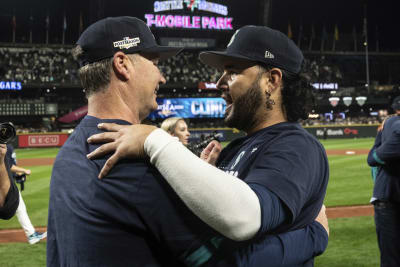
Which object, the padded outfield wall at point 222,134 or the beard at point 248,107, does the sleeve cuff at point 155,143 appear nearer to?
the beard at point 248,107

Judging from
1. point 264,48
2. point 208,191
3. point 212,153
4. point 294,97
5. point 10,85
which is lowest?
point 10,85

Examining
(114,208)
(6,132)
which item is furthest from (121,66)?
(6,132)

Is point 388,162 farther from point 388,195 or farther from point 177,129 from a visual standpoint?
point 177,129

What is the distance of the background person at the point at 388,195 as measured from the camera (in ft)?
15.3

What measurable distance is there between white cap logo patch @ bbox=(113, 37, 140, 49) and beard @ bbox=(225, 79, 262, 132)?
0.73 meters

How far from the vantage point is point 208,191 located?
4.91 ft

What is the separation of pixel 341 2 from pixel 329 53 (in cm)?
817

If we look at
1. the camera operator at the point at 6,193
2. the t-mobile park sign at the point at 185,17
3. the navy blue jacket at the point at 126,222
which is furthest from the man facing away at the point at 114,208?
the t-mobile park sign at the point at 185,17

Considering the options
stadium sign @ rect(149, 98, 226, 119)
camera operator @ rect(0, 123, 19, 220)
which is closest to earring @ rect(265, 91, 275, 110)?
camera operator @ rect(0, 123, 19, 220)

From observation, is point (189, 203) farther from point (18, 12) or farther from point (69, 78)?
point (18, 12)

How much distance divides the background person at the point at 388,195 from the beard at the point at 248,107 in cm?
278

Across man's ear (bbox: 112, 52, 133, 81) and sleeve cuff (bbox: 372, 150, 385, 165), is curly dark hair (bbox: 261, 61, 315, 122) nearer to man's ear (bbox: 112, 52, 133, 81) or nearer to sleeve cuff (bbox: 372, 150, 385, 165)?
man's ear (bbox: 112, 52, 133, 81)

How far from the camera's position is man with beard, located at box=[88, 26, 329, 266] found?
4.98 feet

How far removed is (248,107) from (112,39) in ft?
2.94
